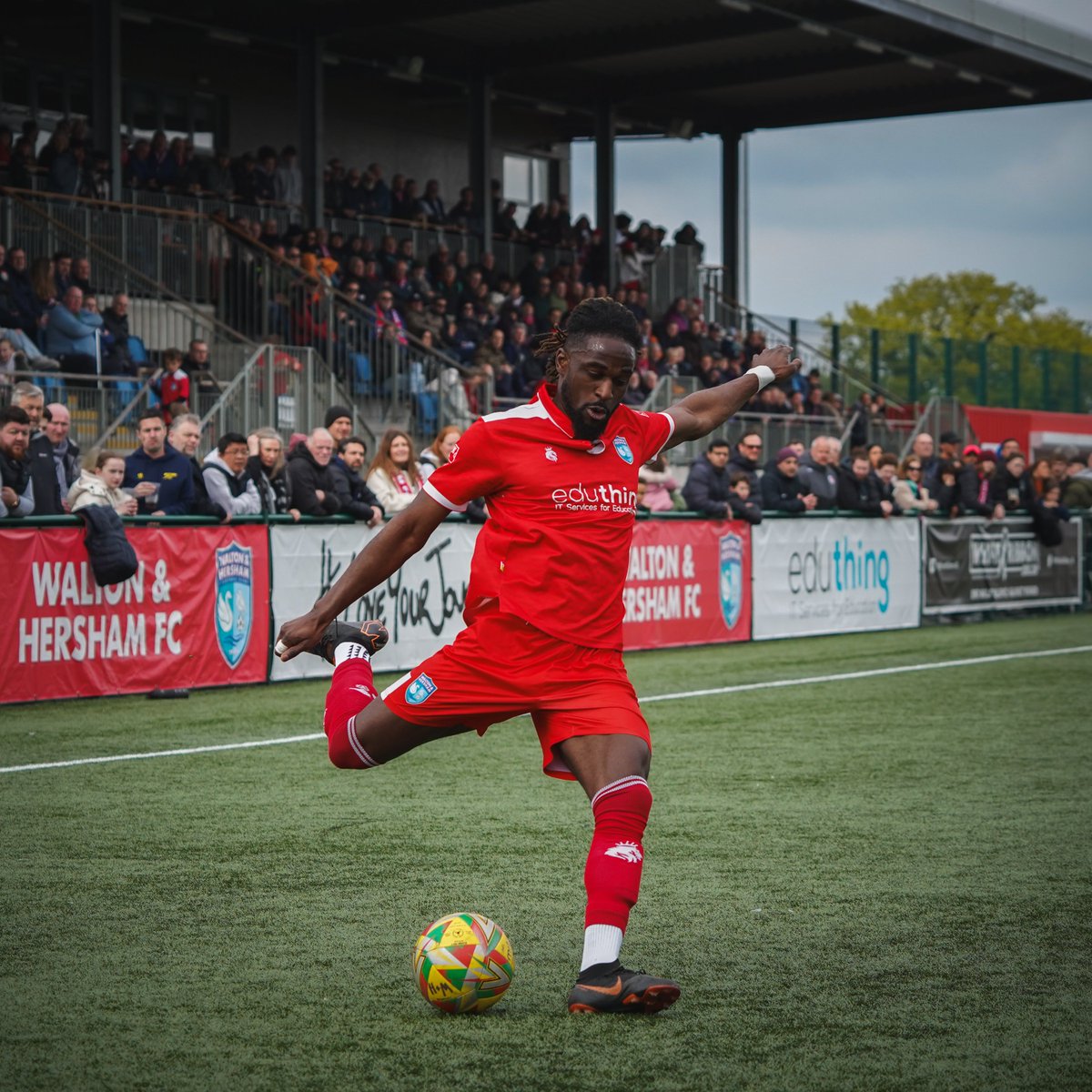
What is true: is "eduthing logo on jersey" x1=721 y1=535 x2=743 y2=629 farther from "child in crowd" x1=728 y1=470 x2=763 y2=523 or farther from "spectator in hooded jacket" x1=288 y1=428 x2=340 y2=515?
"spectator in hooded jacket" x1=288 y1=428 x2=340 y2=515

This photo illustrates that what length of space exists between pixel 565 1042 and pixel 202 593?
9.20m

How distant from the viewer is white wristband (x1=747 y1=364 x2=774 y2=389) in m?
6.24

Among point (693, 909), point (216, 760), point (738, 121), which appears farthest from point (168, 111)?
point (693, 909)

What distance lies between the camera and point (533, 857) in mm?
7250

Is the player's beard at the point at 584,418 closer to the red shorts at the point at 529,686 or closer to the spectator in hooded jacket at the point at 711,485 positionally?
the red shorts at the point at 529,686

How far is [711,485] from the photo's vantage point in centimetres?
1795

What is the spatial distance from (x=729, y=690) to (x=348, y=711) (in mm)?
8830

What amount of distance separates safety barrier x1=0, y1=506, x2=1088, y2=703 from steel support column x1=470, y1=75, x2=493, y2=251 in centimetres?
1192

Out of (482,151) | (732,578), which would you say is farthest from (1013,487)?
(482,151)

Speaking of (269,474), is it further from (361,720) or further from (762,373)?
(361,720)

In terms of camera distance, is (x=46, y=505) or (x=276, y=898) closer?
(x=276, y=898)

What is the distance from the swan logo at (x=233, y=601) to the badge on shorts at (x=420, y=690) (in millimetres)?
8430

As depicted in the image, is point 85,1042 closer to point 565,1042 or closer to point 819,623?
point 565,1042

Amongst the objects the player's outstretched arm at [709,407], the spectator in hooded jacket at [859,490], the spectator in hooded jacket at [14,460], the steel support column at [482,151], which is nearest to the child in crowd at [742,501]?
the spectator in hooded jacket at [859,490]
